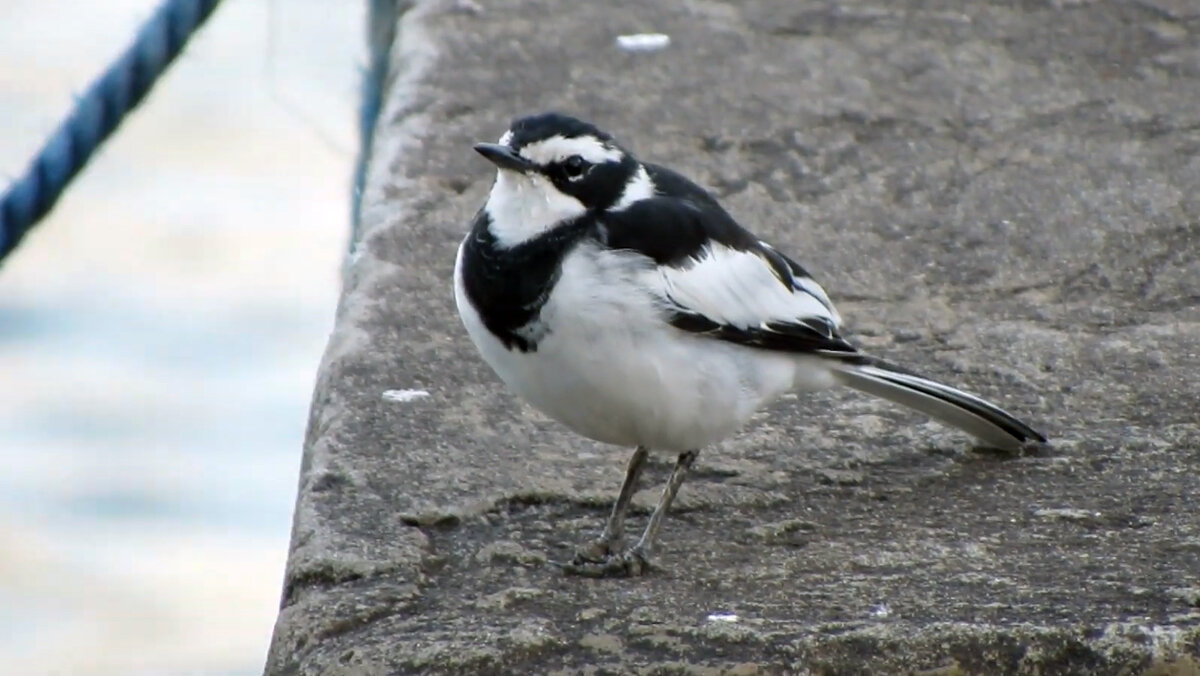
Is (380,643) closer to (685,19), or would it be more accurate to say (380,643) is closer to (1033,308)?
(1033,308)

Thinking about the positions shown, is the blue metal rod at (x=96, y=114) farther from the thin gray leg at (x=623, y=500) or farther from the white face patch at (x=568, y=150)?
the thin gray leg at (x=623, y=500)

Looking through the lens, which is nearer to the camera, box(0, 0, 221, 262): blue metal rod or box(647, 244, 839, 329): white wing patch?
box(647, 244, 839, 329): white wing patch

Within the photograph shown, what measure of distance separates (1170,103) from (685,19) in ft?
3.91

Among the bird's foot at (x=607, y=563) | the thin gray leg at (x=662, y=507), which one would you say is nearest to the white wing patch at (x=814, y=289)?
the thin gray leg at (x=662, y=507)

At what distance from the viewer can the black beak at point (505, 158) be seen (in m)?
2.57

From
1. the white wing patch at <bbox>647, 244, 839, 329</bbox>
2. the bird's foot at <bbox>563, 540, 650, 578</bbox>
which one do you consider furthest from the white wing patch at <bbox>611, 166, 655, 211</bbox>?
the bird's foot at <bbox>563, 540, 650, 578</bbox>

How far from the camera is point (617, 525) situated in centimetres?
260

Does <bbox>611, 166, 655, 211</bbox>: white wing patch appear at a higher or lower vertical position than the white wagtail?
higher

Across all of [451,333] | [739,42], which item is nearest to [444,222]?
[451,333]

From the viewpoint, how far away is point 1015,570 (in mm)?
2391

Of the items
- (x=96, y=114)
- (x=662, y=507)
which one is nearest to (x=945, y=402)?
(x=662, y=507)

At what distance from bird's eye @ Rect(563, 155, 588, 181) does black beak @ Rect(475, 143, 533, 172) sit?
0.06 m

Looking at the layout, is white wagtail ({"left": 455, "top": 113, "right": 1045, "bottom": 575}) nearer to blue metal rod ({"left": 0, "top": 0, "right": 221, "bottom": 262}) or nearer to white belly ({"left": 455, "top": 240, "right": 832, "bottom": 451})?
white belly ({"left": 455, "top": 240, "right": 832, "bottom": 451})

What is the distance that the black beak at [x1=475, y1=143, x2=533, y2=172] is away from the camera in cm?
257
